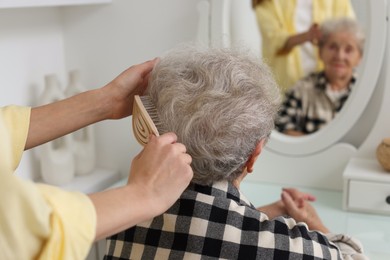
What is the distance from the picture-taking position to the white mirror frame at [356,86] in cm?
153

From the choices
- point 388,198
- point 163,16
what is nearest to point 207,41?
point 163,16

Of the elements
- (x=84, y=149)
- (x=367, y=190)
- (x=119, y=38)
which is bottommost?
(x=84, y=149)

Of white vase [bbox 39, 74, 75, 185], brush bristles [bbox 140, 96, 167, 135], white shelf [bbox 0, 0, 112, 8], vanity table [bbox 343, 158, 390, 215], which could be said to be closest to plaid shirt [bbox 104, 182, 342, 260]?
brush bristles [bbox 140, 96, 167, 135]

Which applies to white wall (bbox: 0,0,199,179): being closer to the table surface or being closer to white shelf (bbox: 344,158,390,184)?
the table surface

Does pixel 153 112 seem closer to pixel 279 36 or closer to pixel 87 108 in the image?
pixel 87 108

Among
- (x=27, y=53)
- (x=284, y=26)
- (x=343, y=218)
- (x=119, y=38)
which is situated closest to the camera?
(x=343, y=218)

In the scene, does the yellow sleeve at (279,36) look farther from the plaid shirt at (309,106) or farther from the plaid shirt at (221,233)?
the plaid shirt at (221,233)

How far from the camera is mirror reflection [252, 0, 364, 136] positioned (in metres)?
1.60

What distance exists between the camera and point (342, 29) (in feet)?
5.24

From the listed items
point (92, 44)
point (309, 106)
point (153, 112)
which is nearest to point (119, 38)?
point (92, 44)

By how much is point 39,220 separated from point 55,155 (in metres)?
1.14

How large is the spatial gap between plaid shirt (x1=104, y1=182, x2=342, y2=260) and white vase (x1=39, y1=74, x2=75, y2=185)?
2.56ft

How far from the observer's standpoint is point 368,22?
60.4 inches

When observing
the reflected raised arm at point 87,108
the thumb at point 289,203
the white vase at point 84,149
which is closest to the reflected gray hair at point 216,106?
the reflected raised arm at point 87,108
